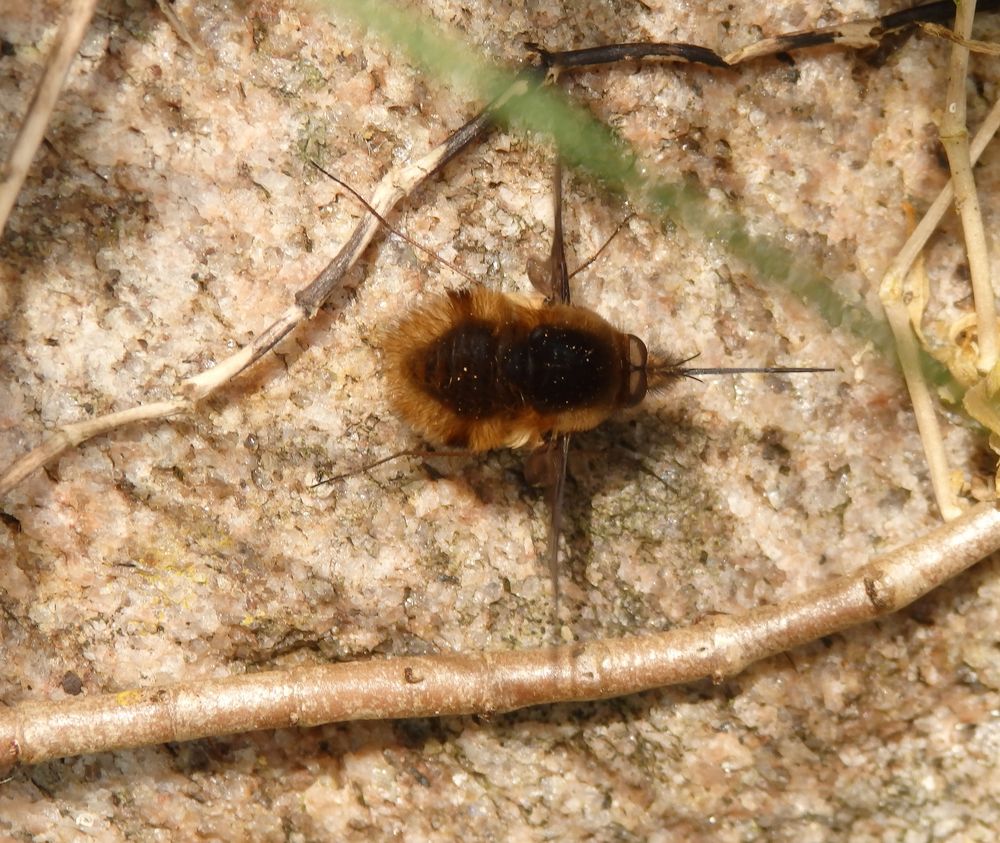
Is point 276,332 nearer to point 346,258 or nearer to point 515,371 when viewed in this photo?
point 346,258

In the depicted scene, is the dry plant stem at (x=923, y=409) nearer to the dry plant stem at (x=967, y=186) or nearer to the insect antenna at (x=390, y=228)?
the dry plant stem at (x=967, y=186)

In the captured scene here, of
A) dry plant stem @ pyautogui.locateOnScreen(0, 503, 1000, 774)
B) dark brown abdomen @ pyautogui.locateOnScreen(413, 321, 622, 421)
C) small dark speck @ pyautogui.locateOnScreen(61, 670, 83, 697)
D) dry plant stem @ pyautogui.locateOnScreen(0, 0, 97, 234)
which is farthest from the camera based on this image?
small dark speck @ pyautogui.locateOnScreen(61, 670, 83, 697)

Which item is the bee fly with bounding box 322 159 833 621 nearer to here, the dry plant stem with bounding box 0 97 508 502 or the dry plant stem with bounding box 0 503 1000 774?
the dry plant stem with bounding box 0 97 508 502

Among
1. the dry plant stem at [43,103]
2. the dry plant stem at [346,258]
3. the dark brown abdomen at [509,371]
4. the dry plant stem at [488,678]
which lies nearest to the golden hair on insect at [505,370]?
the dark brown abdomen at [509,371]

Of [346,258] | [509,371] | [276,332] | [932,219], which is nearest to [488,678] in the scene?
[509,371]

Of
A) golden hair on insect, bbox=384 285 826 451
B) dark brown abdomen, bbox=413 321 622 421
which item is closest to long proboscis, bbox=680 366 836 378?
golden hair on insect, bbox=384 285 826 451
